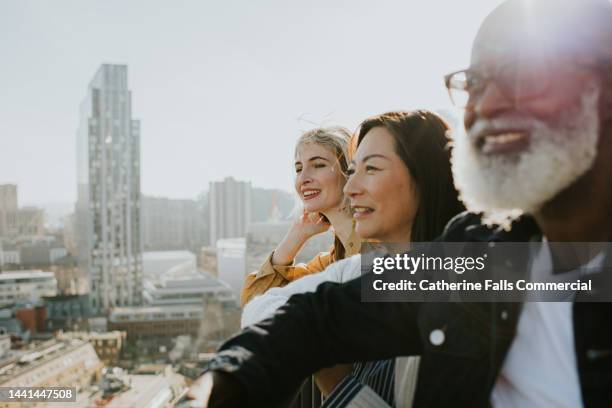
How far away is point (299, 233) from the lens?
1494 mm

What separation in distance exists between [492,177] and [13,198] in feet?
77.5

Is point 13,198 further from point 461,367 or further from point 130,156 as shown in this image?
point 461,367

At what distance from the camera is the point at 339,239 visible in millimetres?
1343

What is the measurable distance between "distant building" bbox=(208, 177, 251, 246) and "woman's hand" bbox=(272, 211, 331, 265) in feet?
76.7

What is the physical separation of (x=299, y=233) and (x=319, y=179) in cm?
20

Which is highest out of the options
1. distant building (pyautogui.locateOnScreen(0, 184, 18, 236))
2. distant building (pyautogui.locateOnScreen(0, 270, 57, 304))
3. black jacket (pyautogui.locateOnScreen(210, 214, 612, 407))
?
distant building (pyautogui.locateOnScreen(0, 184, 18, 236))

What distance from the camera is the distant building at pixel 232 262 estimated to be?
24.1 m

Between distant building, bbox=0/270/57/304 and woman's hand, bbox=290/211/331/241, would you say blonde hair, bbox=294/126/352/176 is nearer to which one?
woman's hand, bbox=290/211/331/241

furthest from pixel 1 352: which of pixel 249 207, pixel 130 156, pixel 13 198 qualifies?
pixel 249 207

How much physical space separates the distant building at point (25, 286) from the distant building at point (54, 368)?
6550mm

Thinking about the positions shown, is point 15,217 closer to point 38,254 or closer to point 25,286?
point 38,254

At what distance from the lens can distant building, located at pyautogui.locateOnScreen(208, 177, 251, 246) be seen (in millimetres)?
25105

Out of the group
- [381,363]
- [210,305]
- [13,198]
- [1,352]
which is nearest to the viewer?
[381,363]

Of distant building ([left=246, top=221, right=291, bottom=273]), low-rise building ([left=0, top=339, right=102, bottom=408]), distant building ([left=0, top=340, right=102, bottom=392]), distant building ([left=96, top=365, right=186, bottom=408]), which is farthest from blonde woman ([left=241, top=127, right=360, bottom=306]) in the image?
distant building ([left=246, top=221, right=291, bottom=273])
